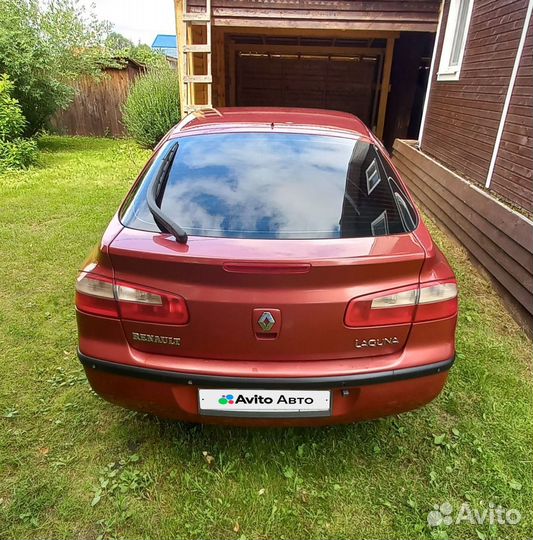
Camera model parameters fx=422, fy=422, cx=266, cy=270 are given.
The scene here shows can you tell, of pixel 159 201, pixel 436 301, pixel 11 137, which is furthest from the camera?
pixel 11 137

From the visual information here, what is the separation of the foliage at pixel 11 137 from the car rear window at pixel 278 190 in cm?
683

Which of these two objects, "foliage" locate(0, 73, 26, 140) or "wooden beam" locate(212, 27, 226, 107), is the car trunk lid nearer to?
"foliage" locate(0, 73, 26, 140)

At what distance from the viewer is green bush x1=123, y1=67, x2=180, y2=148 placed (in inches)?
380

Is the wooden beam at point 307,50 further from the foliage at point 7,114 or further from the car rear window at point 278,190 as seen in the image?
the car rear window at point 278,190

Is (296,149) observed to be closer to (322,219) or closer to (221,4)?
(322,219)

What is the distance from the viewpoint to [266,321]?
5.18 feet

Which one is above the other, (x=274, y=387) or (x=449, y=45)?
(x=449, y=45)

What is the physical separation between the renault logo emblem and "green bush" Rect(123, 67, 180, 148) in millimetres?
9087

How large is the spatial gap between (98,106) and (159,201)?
12.7 metres

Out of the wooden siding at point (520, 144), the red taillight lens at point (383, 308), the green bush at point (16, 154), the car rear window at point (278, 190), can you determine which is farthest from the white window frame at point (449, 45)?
the green bush at point (16, 154)

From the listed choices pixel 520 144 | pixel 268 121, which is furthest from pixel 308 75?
pixel 268 121

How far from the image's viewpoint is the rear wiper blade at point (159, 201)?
1.65 metres

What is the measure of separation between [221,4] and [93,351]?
666cm

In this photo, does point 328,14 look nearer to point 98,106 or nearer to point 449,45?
point 449,45
